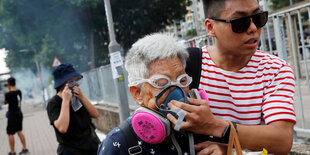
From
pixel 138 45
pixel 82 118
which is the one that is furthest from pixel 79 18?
pixel 138 45

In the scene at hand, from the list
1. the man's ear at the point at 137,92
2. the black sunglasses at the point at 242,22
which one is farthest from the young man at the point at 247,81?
the man's ear at the point at 137,92

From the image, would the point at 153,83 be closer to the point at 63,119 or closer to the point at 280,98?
the point at 280,98

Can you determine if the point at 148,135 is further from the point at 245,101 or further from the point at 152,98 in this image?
the point at 245,101

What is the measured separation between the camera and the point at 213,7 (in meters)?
1.58

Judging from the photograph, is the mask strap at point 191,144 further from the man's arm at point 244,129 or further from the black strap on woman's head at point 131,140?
the black strap on woman's head at point 131,140

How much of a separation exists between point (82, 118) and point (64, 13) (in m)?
16.8

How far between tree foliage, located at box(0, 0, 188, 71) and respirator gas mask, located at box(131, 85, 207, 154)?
17.3 meters

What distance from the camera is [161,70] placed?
4.73ft

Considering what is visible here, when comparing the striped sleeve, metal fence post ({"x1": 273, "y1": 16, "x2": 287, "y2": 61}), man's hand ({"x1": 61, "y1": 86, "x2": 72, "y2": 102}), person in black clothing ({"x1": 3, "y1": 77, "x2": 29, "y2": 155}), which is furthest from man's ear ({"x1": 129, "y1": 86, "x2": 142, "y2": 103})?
person in black clothing ({"x1": 3, "y1": 77, "x2": 29, "y2": 155})

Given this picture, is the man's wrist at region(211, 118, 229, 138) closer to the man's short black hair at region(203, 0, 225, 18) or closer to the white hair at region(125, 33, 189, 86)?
the white hair at region(125, 33, 189, 86)

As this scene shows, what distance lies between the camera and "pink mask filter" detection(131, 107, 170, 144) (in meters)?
1.28

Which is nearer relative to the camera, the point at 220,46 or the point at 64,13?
the point at 220,46

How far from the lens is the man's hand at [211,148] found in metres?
1.30

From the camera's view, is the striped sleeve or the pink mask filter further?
the striped sleeve
